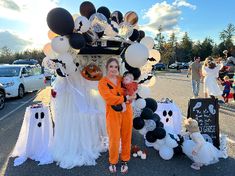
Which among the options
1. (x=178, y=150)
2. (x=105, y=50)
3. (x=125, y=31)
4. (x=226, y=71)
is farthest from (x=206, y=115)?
(x=226, y=71)

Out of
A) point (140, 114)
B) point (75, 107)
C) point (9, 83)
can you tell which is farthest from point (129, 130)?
point (9, 83)

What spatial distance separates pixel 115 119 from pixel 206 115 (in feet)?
6.71

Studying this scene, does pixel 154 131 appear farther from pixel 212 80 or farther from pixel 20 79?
pixel 20 79

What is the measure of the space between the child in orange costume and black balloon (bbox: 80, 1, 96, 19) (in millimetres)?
1407

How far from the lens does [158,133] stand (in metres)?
5.38

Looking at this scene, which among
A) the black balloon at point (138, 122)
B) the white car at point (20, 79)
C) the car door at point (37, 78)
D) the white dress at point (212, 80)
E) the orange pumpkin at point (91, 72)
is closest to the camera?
the black balloon at point (138, 122)

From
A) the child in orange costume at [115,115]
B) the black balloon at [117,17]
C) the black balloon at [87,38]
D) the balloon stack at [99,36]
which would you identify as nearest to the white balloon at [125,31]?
the balloon stack at [99,36]

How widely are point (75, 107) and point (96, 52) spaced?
1200 mm

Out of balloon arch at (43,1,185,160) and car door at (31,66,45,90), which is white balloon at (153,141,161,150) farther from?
car door at (31,66,45,90)

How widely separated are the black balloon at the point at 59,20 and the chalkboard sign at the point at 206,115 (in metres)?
2.84

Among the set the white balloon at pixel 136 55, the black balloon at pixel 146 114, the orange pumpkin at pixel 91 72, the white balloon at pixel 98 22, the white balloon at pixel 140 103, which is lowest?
the black balloon at pixel 146 114

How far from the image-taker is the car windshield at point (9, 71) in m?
14.3

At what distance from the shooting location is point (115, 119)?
4.71 metres

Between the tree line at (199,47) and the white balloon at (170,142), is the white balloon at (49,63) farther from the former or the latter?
the tree line at (199,47)
